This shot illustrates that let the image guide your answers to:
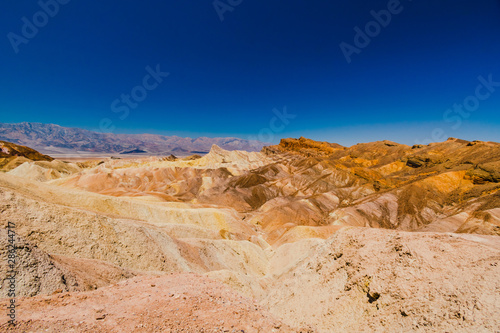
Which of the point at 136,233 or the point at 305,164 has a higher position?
the point at 305,164

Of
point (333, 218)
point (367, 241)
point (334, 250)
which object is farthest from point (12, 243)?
point (333, 218)

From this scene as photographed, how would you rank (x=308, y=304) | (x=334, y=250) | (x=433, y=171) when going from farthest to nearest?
(x=433, y=171) → (x=334, y=250) → (x=308, y=304)

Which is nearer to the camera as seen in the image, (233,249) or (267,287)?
(267,287)

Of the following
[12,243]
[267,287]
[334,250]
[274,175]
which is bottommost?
[267,287]

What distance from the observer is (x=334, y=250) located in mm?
9648

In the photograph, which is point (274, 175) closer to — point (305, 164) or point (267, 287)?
point (305, 164)

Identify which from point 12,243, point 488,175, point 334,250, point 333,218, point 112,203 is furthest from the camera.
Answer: point 488,175

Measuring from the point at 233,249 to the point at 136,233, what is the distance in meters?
8.39

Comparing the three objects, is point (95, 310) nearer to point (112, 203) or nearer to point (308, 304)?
point (308, 304)

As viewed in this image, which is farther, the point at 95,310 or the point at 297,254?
the point at 297,254

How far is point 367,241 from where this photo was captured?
895 centimetres

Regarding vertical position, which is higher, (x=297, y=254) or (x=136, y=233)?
(x=136, y=233)

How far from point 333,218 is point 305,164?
35620 mm

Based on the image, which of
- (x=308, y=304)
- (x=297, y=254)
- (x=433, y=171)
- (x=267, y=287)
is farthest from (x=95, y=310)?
→ (x=433, y=171)
